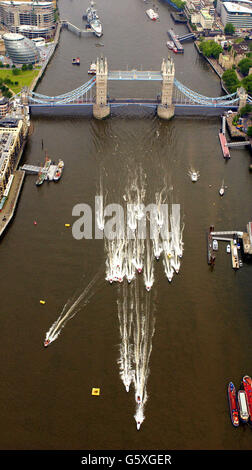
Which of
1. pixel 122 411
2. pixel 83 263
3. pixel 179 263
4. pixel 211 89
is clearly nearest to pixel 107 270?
pixel 83 263

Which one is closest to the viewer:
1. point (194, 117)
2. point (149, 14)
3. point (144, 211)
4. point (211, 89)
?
point (144, 211)

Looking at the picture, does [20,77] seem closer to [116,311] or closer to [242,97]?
[242,97]

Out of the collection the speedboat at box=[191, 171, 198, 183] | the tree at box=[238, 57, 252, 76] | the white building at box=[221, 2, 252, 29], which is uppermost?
the white building at box=[221, 2, 252, 29]

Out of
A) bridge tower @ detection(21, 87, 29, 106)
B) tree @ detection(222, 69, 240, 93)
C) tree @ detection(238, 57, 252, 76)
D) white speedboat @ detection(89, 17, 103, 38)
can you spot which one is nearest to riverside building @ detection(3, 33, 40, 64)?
bridge tower @ detection(21, 87, 29, 106)

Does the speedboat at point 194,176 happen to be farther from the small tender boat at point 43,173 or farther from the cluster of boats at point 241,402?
the cluster of boats at point 241,402

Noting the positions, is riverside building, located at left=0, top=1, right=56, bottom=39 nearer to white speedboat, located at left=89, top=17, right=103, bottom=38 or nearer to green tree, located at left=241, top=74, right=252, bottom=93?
white speedboat, located at left=89, top=17, right=103, bottom=38

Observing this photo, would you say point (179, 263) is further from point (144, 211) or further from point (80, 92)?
point (80, 92)

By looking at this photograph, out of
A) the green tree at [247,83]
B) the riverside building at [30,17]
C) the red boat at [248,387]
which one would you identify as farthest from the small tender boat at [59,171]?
the riverside building at [30,17]
